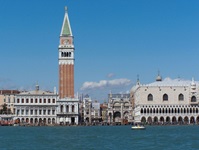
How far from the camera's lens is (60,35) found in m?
134

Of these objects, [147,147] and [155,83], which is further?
[155,83]

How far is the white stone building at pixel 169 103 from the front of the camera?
13462cm

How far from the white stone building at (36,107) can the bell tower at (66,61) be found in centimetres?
321

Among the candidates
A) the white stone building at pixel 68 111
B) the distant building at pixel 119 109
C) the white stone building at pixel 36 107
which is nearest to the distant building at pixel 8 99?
the white stone building at pixel 36 107

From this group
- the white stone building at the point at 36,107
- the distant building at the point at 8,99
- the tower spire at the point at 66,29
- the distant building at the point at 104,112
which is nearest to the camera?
the white stone building at the point at 36,107

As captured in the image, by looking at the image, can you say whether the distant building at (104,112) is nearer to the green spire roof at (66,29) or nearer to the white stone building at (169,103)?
the white stone building at (169,103)

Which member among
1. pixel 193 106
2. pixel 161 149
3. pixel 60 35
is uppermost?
pixel 60 35

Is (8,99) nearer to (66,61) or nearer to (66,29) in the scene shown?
(66,61)

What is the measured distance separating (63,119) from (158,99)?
22.3 m

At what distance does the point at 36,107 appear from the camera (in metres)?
132

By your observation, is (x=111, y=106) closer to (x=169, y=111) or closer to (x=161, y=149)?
(x=169, y=111)

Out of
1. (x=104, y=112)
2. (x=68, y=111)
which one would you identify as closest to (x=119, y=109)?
(x=104, y=112)

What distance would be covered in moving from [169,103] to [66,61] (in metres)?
25.4

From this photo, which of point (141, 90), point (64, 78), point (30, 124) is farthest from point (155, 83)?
point (30, 124)
